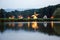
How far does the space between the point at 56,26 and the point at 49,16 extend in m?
0.19

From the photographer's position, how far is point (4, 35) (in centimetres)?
194

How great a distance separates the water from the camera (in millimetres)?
1818

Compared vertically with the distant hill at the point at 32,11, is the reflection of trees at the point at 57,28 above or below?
below

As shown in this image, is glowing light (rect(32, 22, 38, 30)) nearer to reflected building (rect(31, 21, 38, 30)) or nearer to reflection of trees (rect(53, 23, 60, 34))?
reflected building (rect(31, 21, 38, 30))

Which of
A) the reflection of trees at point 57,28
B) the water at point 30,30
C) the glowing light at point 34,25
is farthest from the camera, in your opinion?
the glowing light at point 34,25

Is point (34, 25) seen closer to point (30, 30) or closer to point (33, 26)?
point (33, 26)

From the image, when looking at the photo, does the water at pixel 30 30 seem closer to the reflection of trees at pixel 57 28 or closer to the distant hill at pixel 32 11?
the reflection of trees at pixel 57 28

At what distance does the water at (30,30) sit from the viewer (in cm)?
182

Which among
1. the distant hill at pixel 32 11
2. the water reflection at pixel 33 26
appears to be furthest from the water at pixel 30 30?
the distant hill at pixel 32 11

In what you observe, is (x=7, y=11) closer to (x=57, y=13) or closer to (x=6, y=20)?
→ (x=6, y=20)

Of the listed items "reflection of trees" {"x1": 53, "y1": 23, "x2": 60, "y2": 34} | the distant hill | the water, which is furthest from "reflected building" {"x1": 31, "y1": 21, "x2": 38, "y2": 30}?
"reflection of trees" {"x1": 53, "y1": 23, "x2": 60, "y2": 34}

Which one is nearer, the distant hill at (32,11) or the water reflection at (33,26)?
the water reflection at (33,26)

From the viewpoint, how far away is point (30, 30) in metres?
2.02

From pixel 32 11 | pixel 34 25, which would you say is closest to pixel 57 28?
pixel 34 25
